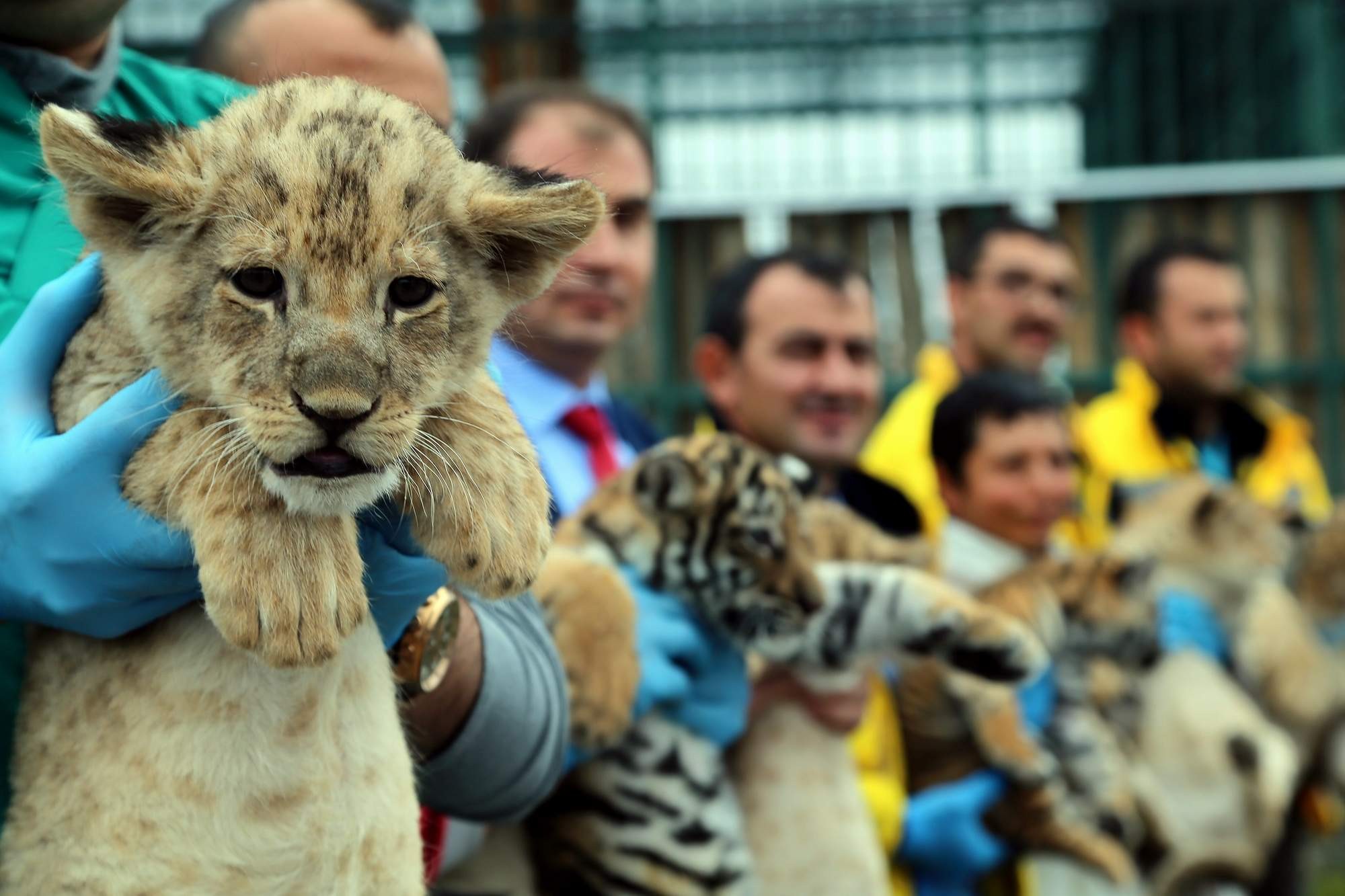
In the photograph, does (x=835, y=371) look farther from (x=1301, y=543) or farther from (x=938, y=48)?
(x=938, y=48)

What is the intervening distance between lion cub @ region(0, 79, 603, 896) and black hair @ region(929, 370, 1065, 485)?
10.2ft

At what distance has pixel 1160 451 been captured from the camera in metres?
6.04

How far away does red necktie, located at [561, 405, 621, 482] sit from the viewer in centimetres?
379

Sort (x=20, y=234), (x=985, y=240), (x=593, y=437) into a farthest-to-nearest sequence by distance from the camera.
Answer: (x=985, y=240)
(x=593, y=437)
(x=20, y=234)

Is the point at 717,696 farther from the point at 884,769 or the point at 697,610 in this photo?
the point at 884,769

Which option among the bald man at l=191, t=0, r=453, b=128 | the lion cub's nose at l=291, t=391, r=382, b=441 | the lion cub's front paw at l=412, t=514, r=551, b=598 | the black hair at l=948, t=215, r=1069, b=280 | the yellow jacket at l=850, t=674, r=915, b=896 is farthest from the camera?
the black hair at l=948, t=215, r=1069, b=280

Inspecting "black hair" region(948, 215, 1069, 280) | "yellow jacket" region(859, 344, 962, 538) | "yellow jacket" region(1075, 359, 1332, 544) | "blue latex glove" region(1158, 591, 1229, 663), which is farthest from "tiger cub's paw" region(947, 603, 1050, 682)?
"black hair" region(948, 215, 1069, 280)

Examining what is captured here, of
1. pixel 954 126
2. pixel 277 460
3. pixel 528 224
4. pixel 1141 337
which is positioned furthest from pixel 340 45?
pixel 954 126

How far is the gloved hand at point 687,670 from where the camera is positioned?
9.29ft

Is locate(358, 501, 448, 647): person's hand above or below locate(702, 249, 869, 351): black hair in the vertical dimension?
below

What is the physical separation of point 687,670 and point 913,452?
267 centimetres

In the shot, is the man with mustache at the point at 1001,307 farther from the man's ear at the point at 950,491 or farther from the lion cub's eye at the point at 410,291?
the lion cub's eye at the point at 410,291

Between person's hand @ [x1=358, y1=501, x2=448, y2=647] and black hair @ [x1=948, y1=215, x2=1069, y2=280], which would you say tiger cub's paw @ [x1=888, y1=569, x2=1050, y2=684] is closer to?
person's hand @ [x1=358, y1=501, x2=448, y2=647]

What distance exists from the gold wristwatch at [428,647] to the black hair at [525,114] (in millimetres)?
2069
